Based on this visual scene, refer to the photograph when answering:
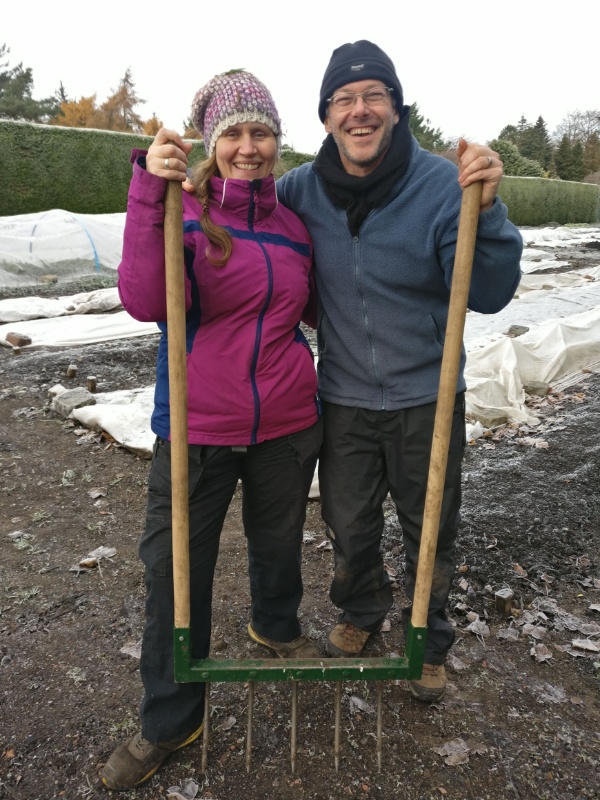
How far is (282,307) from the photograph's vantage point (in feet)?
7.06

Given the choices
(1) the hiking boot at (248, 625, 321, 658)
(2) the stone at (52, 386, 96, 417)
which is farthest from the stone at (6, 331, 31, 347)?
(1) the hiking boot at (248, 625, 321, 658)

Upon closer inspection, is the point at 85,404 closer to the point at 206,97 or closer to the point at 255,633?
the point at 255,633

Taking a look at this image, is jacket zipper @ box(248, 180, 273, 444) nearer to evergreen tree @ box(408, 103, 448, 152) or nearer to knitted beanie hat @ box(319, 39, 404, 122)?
knitted beanie hat @ box(319, 39, 404, 122)

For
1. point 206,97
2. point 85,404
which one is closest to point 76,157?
point 85,404

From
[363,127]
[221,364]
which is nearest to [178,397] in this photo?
[221,364]

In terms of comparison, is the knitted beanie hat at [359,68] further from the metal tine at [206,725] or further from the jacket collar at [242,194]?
the metal tine at [206,725]

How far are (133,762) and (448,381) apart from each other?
170cm

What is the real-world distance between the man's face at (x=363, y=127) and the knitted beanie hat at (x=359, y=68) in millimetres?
22

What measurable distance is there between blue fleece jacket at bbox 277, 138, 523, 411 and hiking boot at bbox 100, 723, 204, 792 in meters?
1.41

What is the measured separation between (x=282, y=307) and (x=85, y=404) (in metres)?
4.18

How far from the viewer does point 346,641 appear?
288 centimetres

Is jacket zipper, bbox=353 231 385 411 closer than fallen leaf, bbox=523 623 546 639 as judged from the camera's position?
Yes

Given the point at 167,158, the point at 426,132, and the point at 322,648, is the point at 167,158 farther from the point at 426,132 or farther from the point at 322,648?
the point at 426,132

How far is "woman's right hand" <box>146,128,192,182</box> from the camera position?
70.6 inches
